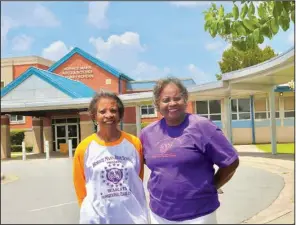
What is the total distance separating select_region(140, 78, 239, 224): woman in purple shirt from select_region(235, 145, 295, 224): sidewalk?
1.18 metres

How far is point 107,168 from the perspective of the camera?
1613mm

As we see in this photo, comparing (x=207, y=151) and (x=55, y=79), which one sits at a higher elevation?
(x=55, y=79)

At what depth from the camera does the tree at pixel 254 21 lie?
8.99 feet

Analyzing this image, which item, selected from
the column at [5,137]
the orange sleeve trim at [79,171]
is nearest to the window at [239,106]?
the orange sleeve trim at [79,171]

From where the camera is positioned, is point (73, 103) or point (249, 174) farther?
point (249, 174)

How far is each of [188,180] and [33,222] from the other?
61 cm

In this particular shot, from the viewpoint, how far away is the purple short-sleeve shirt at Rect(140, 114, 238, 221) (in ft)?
5.60

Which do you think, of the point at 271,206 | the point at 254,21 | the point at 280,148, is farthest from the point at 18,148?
the point at 280,148

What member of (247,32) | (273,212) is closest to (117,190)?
(247,32)

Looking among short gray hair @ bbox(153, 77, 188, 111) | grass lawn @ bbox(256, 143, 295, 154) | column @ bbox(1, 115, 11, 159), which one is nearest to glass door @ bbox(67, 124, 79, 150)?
column @ bbox(1, 115, 11, 159)

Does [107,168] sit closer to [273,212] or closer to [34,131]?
[34,131]

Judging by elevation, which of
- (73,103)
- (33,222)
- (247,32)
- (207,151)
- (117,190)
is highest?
(247,32)

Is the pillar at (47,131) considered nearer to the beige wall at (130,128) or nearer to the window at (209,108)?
the beige wall at (130,128)

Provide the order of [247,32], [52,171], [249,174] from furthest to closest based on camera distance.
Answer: [249,174] < [247,32] < [52,171]
